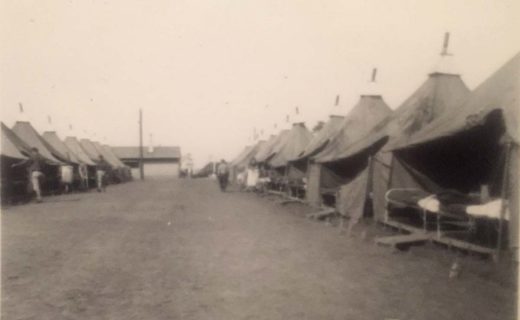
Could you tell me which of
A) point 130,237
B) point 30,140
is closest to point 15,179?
point 30,140

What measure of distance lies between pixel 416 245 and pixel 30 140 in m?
23.2

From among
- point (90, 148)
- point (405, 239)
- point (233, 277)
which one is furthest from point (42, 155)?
point (233, 277)

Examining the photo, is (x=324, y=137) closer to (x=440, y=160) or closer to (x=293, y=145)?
Result: (x=293, y=145)

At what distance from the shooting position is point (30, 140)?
1071 inches

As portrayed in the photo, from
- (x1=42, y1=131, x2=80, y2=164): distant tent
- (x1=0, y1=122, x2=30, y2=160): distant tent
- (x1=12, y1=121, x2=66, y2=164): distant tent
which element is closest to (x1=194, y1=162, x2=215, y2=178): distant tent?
(x1=42, y1=131, x2=80, y2=164): distant tent

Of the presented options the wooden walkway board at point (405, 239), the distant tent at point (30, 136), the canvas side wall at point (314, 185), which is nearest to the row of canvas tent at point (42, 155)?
the distant tent at point (30, 136)

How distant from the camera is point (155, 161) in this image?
81.7 m

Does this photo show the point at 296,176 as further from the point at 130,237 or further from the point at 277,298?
the point at 277,298

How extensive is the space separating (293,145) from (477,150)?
640 inches

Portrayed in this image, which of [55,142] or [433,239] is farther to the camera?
[55,142]

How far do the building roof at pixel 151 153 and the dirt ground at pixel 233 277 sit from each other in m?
71.4

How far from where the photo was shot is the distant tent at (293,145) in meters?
26.3

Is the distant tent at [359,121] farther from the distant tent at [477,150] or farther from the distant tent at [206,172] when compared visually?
the distant tent at [206,172]

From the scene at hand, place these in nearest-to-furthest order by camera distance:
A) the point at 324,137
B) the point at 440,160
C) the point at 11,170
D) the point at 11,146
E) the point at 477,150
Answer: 1. the point at 477,150
2. the point at 440,160
3. the point at 11,146
4. the point at 11,170
5. the point at 324,137
